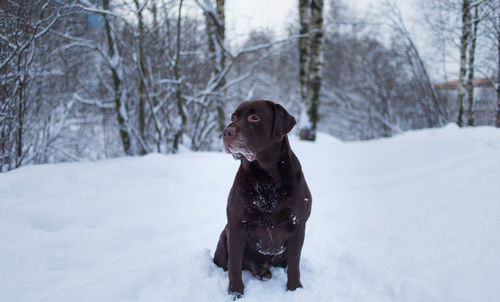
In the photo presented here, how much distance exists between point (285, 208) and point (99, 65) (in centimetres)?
787

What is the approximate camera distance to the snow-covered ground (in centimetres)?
179

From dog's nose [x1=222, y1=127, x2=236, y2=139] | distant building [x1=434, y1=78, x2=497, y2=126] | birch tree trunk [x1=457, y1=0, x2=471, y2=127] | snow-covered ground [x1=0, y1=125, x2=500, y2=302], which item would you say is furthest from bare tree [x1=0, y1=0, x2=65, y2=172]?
distant building [x1=434, y1=78, x2=497, y2=126]

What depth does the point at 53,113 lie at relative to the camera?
5.21 meters

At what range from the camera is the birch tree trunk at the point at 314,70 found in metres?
7.62

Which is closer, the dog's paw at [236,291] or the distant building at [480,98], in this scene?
the dog's paw at [236,291]

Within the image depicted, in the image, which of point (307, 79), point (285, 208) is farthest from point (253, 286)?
point (307, 79)

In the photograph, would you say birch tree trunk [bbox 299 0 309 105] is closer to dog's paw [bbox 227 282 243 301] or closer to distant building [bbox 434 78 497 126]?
distant building [bbox 434 78 497 126]

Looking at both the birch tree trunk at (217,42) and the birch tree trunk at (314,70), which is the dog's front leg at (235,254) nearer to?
the birch tree trunk at (217,42)

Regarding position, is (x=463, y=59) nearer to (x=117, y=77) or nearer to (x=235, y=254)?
(x=117, y=77)

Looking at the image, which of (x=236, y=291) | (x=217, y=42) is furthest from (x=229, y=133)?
(x=217, y=42)

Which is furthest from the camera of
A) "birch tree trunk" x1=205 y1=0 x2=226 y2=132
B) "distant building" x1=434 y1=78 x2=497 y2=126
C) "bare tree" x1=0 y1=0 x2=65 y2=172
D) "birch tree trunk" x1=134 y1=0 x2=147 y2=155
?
"distant building" x1=434 y1=78 x2=497 y2=126

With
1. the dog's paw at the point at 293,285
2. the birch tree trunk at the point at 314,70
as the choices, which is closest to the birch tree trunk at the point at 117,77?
the birch tree trunk at the point at 314,70

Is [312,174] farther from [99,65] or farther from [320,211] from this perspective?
[99,65]

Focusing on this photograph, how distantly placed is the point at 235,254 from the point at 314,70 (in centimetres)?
701
